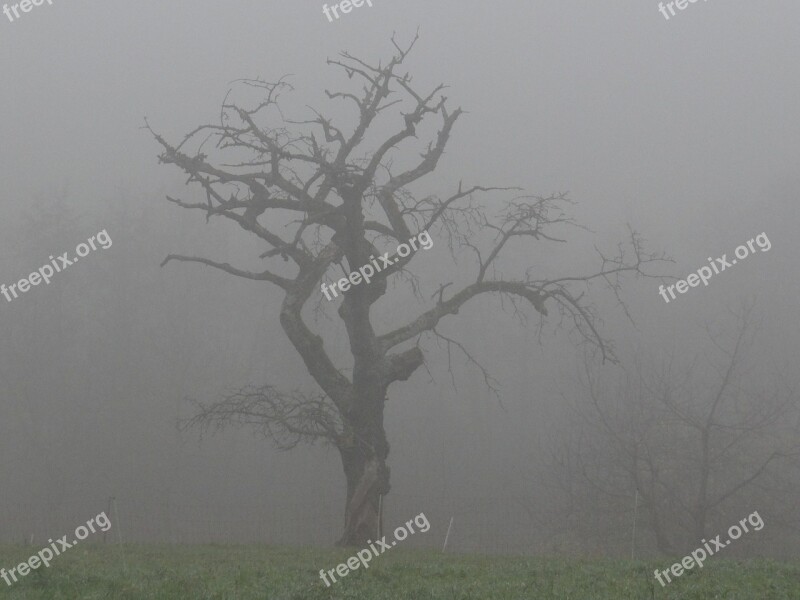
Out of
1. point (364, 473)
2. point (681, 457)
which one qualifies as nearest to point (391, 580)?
point (364, 473)

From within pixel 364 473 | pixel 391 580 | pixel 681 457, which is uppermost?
pixel 364 473

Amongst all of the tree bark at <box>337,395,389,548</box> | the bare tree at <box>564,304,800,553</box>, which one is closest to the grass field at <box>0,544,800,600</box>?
the tree bark at <box>337,395,389,548</box>

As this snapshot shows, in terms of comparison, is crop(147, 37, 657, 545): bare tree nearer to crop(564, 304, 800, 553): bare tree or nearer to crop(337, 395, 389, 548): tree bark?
crop(337, 395, 389, 548): tree bark

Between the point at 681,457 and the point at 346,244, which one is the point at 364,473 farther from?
the point at 681,457

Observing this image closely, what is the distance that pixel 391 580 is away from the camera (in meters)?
9.27

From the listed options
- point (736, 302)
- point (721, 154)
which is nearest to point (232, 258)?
point (736, 302)

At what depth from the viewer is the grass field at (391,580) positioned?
8133mm

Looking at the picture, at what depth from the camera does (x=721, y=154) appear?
80000mm

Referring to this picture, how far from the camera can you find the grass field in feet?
26.7

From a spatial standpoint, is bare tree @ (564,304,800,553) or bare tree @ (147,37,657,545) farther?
bare tree @ (564,304,800,553)

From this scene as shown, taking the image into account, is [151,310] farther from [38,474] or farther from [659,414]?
[659,414]

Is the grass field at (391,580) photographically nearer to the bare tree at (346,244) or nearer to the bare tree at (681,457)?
the bare tree at (346,244)

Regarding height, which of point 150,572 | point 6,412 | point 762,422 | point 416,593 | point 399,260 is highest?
point 6,412

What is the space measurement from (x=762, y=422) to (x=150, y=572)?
1525 centimetres
